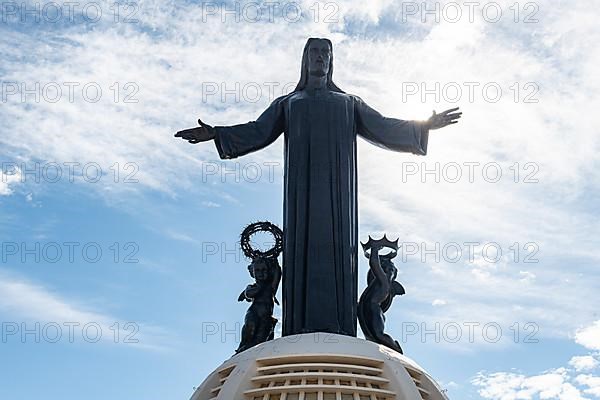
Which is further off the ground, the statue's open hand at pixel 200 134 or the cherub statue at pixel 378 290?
the statue's open hand at pixel 200 134

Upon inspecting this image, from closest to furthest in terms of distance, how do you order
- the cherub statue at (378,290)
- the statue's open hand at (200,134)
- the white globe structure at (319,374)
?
the white globe structure at (319,374) → the cherub statue at (378,290) → the statue's open hand at (200,134)

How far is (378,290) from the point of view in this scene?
41.8 feet

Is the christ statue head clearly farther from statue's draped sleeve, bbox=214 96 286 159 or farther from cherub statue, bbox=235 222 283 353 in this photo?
cherub statue, bbox=235 222 283 353

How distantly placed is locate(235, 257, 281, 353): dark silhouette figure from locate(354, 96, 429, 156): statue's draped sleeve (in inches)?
94.7

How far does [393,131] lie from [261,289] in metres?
3.07

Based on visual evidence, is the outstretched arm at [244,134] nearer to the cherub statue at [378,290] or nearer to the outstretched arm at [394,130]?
the outstretched arm at [394,130]

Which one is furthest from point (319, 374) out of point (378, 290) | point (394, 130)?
point (394, 130)

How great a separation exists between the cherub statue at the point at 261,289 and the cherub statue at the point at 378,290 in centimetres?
123

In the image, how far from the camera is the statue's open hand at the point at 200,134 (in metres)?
13.4

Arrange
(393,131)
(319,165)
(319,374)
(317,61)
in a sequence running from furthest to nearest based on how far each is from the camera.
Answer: (393,131)
(317,61)
(319,165)
(319,374)

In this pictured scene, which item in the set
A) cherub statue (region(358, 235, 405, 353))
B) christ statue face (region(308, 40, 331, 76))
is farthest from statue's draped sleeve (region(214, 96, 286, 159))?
cherub statue (region(358, 235, 405, 353))

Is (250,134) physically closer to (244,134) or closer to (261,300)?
(244,134)

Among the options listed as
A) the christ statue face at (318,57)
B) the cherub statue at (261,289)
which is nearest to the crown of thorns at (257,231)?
the cherub statue at (261,289)

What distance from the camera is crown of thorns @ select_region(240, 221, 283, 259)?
13.1 metres
